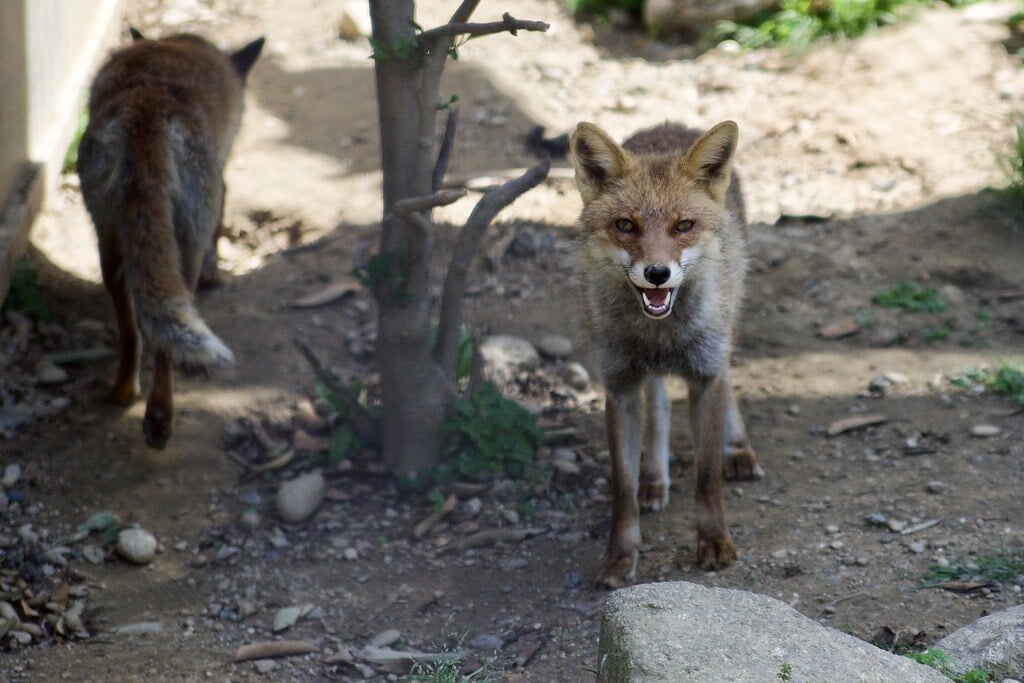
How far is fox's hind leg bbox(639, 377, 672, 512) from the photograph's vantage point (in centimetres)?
506

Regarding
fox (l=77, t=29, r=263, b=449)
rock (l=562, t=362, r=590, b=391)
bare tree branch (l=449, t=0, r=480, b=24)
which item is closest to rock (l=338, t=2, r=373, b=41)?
fox (l=77, t=29, r=263, b=449)

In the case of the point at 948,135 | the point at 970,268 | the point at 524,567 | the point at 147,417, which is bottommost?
the point at 524,567

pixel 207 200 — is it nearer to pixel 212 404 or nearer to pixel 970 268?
pixel 212 404

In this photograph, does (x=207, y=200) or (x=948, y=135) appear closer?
(x=207, y=200)

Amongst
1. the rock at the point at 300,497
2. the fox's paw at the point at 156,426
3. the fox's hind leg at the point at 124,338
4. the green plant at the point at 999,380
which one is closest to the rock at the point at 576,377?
the rock at the point at 300,497

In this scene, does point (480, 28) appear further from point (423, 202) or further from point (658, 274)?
point (658, 274)

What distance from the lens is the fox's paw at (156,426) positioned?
5.29 metres

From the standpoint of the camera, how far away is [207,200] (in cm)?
561

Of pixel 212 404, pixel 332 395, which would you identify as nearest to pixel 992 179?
pixel 332 395

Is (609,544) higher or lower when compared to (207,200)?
lower

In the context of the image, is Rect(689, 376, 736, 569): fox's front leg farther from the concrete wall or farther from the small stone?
the concrete wall

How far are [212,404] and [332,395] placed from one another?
33.0 inches

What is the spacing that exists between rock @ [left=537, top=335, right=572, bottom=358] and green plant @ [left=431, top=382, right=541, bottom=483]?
103 cm

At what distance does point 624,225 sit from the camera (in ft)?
13.4
